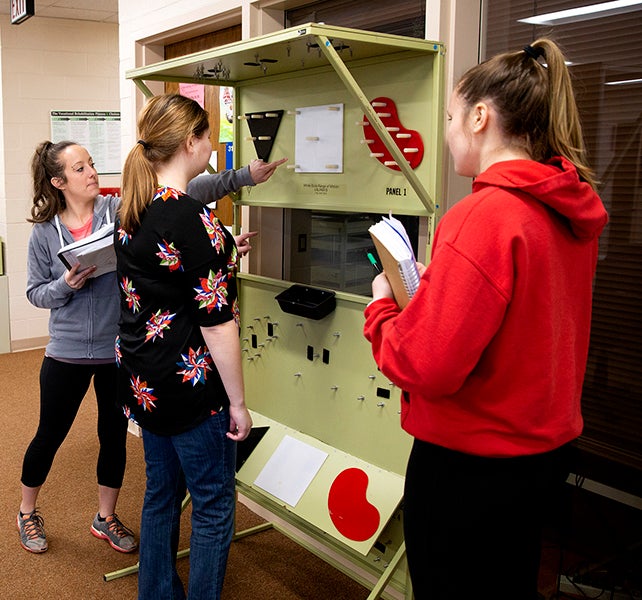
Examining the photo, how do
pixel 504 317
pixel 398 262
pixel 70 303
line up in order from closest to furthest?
pixel 504 317 < pixel 398 262 < pixel 70 303

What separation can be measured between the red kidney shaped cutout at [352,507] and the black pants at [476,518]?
726 mm

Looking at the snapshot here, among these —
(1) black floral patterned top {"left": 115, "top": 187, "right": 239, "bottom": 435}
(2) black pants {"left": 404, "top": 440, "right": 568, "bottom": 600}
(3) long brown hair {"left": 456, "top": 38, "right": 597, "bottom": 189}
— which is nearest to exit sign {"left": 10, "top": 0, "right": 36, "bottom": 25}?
(1) black floral patterned top {"left": 115, "top": 187, "right": 239, "bottom": 435}

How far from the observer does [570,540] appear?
2074 millimetres

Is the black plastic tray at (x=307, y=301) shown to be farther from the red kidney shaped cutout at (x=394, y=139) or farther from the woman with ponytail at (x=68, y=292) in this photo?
the woman with ponytail at (x=68, y=292)

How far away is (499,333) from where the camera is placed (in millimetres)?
1211

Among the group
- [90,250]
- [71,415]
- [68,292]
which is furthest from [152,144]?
[71,415]

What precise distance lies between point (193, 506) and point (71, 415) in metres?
0.88

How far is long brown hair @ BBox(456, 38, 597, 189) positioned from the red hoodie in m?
0.05

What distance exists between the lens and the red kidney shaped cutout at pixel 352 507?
2.12 meters

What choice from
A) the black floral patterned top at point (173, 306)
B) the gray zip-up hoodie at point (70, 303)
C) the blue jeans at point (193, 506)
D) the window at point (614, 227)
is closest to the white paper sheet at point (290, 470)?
the blue jeans at point (193, 506)

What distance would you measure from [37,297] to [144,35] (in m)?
1.62

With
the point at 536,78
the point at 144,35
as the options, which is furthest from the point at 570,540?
the point at 144,35

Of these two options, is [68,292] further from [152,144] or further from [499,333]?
[499,333]

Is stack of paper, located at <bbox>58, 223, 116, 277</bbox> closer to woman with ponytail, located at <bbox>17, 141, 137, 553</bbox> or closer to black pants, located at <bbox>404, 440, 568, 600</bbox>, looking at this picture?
woman with ponytail, located at <bbox>17, 141, 137, 553</bbox>
